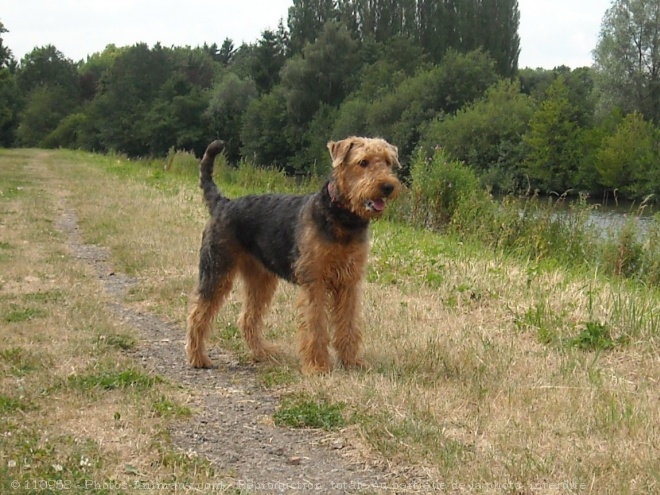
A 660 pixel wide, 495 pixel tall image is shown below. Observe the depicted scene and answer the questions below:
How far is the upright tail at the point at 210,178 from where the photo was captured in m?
6.79

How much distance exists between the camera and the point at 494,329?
6.75m

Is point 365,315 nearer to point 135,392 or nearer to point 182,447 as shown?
point 135,392

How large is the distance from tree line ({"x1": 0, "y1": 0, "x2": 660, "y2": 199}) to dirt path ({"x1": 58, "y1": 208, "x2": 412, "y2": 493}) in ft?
51.0

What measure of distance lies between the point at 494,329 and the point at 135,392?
350 centimetres

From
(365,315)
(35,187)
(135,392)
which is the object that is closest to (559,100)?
(35,187)

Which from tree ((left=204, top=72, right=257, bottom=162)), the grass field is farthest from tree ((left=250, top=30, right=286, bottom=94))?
the grass field

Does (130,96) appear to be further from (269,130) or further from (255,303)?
(255,303)

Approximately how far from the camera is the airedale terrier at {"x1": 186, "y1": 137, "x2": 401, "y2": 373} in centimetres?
562

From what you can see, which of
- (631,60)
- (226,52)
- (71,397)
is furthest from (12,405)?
(226,52)

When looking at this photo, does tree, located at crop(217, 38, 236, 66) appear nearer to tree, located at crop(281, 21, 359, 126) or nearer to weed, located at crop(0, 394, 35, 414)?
tree, located at crop(281, 21, 359, 126)

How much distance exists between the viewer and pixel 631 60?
126 feet

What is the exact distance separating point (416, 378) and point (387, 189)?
4.87ft

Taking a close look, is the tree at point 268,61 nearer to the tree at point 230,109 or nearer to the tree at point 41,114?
the tree at point 230,109

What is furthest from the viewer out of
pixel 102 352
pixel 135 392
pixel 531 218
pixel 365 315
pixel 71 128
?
pixel 71 128
